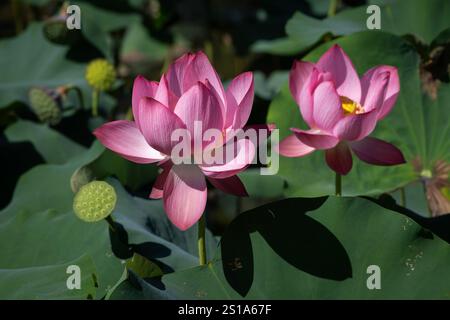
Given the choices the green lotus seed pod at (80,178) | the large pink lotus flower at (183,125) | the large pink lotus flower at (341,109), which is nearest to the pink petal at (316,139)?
the large pink lotus flower at (341,109)

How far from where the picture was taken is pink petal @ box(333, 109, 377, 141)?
0.88 metres

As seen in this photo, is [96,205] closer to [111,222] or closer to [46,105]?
[111,222]

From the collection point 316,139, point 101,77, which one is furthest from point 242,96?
point 101,77

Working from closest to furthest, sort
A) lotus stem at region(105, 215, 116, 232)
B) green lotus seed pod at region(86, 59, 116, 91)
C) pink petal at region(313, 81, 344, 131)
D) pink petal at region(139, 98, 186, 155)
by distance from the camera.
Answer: pink petal at region(139, 98, 186, 155), pink petal at region(313, 81, 344, 131), lotus stem at region(105, 215, 116, 232), green lotus seed pod at region(86, 59, 116, 91)

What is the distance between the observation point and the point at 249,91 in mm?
839

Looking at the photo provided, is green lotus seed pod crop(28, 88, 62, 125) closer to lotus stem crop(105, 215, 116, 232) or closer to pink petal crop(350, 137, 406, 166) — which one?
lotus stem crop(105, 215, 116, 232)

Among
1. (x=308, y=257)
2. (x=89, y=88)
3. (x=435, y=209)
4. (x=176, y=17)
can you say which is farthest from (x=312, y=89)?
(x=176, y=17)

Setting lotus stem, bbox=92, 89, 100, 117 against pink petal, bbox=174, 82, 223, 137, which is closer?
pink petal, bbox=174, 82, 223, 137

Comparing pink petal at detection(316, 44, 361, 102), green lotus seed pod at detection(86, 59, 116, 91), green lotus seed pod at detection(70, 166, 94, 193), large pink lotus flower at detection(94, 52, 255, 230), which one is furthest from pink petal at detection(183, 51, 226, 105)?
green lotus seed pod at detection(86, 59, 116, 91)

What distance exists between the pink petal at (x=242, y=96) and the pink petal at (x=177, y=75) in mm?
62

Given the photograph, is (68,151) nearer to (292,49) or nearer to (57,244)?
(57,244)

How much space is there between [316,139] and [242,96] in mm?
126

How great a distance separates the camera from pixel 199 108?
0.79m
